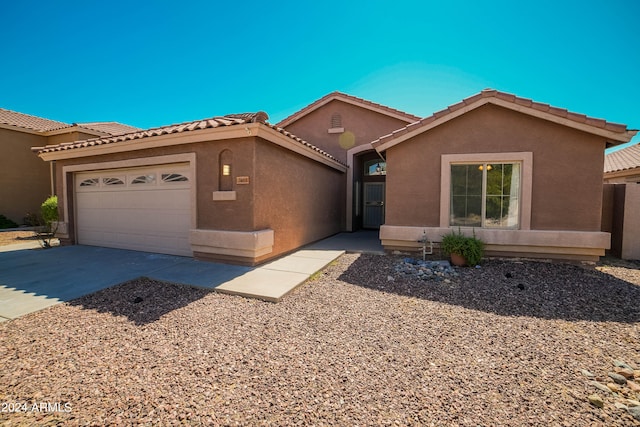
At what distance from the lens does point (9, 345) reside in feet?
9.95

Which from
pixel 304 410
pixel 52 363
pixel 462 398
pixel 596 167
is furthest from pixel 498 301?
pixel 52 363

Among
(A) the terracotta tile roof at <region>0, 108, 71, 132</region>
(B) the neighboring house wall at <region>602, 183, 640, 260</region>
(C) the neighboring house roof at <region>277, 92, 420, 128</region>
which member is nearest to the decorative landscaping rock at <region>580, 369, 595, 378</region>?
(B) the neighboring house wall at <region>602, 183, 640, 260</region>

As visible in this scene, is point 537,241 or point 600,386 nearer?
point 600,386

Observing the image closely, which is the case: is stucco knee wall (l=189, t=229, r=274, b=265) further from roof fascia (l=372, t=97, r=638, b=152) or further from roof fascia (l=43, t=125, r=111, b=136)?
roof fascia (l=43, t=125, r=111, b=136)

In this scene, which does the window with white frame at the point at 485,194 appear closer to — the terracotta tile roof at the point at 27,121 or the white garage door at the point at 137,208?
the white garage door at the point at 137,208

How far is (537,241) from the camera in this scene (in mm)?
6184

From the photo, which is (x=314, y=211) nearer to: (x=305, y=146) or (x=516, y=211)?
(x=305, y=146)

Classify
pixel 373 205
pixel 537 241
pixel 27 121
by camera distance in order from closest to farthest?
pixel 537 241, pixel 373 205, pixel 27 121

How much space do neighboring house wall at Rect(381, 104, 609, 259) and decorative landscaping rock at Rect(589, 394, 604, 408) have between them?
4.61 m

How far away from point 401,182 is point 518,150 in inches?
107

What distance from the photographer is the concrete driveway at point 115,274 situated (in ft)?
14.6

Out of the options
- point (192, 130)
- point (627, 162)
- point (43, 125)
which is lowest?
point (192, 130)

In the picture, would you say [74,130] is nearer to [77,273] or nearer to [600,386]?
[77,273]

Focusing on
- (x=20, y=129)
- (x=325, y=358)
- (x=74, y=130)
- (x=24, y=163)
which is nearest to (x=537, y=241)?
(x=325, y=358)
